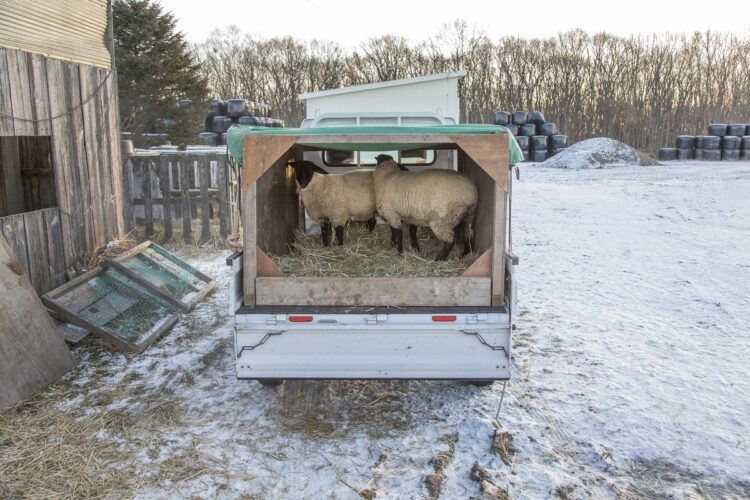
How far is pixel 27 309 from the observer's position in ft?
15.5

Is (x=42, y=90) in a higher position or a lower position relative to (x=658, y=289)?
higher

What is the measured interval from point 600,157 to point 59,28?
2241 cm

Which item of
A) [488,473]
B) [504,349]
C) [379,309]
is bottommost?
[488,473]

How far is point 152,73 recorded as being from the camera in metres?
21.3

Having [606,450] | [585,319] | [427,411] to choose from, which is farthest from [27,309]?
[585,319]

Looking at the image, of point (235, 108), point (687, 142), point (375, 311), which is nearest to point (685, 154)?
point (687, 142)

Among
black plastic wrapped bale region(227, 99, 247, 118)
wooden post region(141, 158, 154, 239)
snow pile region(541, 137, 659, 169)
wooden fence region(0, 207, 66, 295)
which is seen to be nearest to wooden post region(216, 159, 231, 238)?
wooden post region(141, 158, 154, 239)

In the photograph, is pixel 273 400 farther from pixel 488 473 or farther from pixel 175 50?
pixel 175 50

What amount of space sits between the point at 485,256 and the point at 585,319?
2.66 meters

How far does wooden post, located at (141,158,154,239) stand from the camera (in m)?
9.69

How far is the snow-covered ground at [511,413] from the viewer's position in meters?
3.40

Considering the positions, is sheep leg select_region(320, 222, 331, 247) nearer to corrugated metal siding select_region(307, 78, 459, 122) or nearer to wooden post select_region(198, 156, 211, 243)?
wooden post select_region(198, 156, 211, 243)

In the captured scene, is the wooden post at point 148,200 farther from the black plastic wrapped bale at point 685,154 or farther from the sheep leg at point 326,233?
the black plastic wrapped bale at point 685,154

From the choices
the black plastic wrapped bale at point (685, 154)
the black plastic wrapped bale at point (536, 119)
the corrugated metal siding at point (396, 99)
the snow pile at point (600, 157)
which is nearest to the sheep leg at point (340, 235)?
the corrugated metal siding at point (396, 99)
